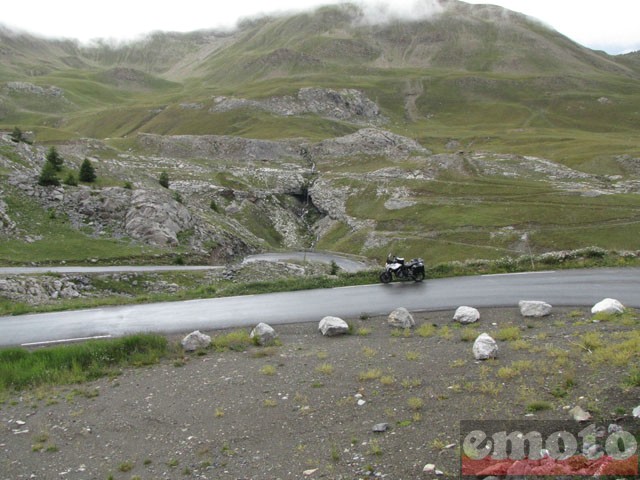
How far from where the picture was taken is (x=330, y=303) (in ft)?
73.8

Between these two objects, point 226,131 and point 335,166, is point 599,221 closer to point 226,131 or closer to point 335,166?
point 335,166

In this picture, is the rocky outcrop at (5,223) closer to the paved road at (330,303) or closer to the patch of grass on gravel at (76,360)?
the paved road at (330,303)

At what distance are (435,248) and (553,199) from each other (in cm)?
2921

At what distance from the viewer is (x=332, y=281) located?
27297mm

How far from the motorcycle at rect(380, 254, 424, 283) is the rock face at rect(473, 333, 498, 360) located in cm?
1280

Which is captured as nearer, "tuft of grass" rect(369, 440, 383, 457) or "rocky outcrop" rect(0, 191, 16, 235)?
"tuft of grass" rect(369, 440, 383, 457)

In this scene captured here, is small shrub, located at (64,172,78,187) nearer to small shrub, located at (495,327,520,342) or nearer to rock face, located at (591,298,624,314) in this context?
small shrub, located at (495,327,520,342)

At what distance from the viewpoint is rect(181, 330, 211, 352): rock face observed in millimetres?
17375

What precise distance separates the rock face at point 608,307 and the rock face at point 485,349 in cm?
552

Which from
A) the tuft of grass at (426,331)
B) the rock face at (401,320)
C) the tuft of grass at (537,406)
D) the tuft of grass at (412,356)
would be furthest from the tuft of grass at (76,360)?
the tuft of grass at (537,406)

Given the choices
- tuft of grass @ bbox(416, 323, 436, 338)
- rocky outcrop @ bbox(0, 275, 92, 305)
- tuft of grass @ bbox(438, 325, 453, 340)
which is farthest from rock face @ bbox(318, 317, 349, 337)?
rocky outcrop @ bbox(0, 275, 92, 305)

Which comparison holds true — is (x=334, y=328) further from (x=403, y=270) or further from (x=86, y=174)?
(x=86, y=174)

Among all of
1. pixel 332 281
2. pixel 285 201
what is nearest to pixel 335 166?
pixel 285 201

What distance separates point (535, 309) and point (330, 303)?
356 inches
